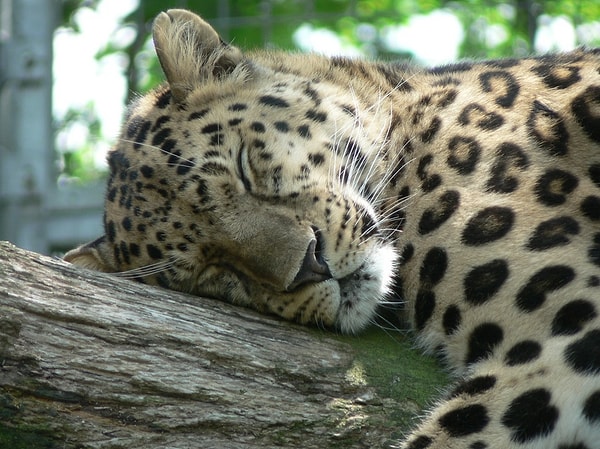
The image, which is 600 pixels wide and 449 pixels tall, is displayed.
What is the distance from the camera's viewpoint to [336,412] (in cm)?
427

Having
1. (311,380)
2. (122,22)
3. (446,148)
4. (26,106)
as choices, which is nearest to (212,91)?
(446,148)

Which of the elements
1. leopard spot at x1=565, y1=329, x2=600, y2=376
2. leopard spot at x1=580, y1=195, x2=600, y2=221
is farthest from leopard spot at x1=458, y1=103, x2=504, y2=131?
leopard spot at x1=565, y1=329, x2=600, y2=376

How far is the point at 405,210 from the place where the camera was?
15.6ft

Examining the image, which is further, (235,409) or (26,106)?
(26,106)

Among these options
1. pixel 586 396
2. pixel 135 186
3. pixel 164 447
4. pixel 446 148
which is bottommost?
pixel 164 447

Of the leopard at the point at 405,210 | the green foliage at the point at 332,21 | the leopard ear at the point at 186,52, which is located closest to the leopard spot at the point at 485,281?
→ the leopard at the point at 405,210

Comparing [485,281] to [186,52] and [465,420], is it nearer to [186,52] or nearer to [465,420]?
[465,420]

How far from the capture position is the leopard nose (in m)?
4.46

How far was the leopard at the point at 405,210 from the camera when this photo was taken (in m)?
4.08

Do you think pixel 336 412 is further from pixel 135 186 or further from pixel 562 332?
pixel 135 186

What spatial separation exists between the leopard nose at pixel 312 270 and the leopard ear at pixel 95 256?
1.18m

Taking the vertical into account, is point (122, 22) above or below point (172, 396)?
above

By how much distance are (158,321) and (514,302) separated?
4.87 feet

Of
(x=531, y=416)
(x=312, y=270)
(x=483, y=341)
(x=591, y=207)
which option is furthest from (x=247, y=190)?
(x=531, y=416)
